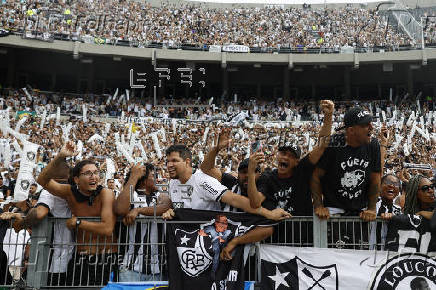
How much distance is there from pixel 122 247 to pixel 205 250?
82cm

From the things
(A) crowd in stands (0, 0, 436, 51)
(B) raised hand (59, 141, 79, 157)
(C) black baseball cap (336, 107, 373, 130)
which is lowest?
(B) raised hand (59, 141, 79, 157)

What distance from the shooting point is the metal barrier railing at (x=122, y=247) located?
4188 millimetres

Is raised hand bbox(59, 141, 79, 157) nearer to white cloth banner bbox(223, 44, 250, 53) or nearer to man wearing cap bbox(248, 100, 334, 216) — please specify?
man wearing cap bbox(248, 100, 334, 216)

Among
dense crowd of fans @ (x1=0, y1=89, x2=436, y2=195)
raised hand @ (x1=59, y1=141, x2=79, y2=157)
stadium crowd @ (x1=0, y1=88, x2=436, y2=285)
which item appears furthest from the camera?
dense crowd of fans @ (x1=0, y1=89, x2=436, y2=195)

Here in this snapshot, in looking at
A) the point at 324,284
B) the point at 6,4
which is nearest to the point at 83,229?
the point at 324,284

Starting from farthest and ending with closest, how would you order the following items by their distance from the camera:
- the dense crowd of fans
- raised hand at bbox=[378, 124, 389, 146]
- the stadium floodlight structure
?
the stadium floodlight structure → the dense crowd of fans → raised hand at bbox=[378, 124, 389, 146]

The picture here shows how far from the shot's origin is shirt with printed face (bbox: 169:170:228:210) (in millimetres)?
4230

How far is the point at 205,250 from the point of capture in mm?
4172

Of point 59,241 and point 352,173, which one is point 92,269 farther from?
point 352,173

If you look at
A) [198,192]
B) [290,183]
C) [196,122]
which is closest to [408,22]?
[196,122]

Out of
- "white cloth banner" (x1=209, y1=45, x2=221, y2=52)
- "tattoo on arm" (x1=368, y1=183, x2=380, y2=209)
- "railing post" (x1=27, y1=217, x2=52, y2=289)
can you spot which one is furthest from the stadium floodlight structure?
"railing post" (x1=27, y1=217, x2=52, y2=289)

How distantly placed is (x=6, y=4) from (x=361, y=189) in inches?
1133

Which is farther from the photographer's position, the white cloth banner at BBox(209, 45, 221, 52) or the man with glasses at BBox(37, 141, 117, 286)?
the white cloth banner at BBox(209, 45, 221, 52)

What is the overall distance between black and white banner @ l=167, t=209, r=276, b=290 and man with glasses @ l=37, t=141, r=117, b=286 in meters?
0.58
